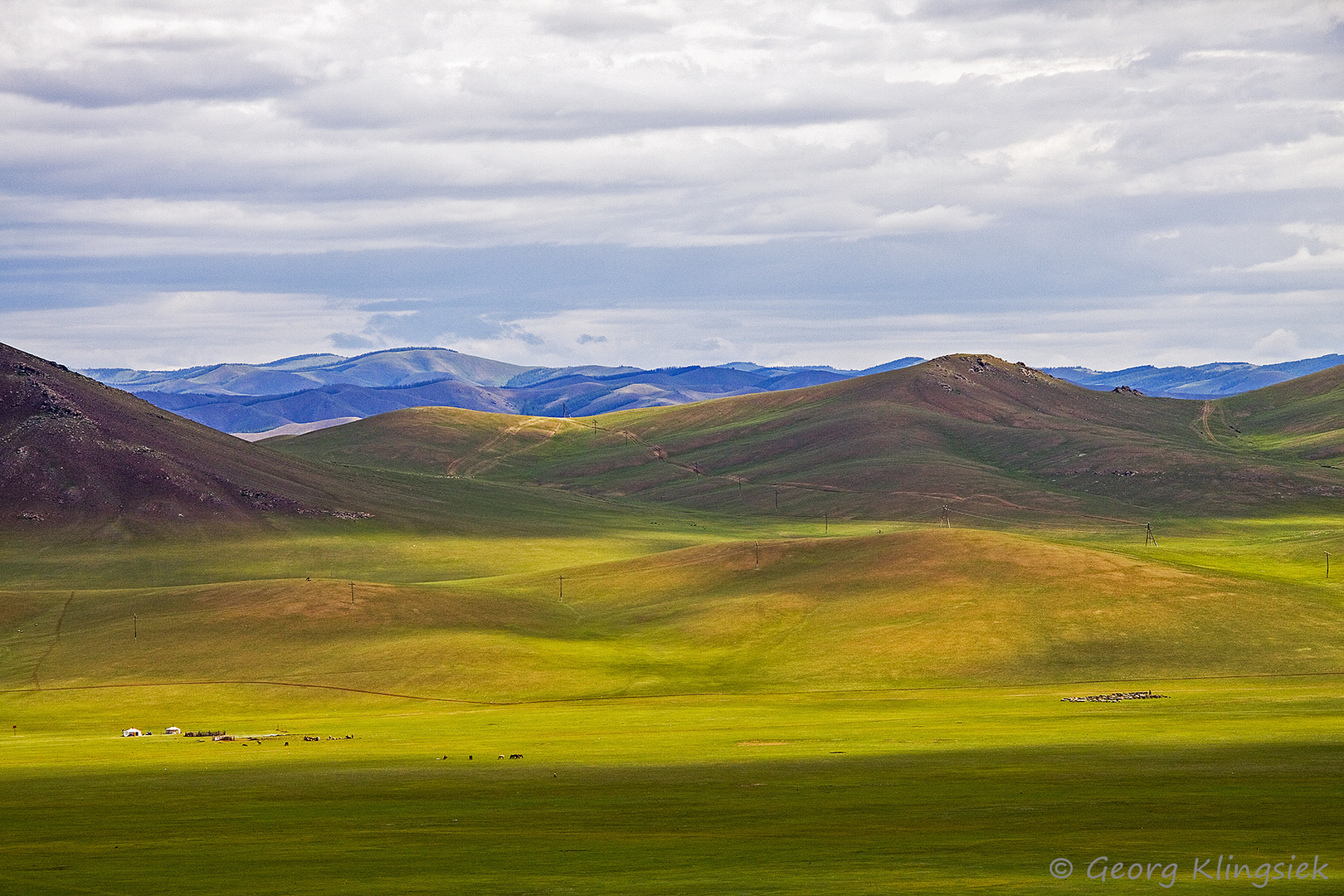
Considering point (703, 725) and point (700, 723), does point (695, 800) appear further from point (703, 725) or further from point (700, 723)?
point (700, 723)

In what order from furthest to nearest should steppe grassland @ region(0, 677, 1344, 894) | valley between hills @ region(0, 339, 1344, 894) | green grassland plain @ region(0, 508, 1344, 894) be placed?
valley between hills @ region(0, 339, 1344, 894), green grassland plain @ region(0, 508, 1344, 894), steppe grassland @ region(0, 677, 1344, 894)

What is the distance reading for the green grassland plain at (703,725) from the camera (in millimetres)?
46656

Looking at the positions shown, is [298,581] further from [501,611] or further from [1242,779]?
[1242,779]

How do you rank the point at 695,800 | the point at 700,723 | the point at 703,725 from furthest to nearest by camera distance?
the point at 700,723, the point at 703,725, the point at 695,800

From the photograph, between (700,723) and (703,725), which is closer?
(703,725)

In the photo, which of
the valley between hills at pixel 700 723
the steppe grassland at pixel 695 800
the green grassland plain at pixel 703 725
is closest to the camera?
the steppe grassland at pixel 695 800

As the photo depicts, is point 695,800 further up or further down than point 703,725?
further up

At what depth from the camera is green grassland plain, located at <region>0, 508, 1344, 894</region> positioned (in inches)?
1837

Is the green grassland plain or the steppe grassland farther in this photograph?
the green grassland plain

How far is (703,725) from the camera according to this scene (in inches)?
3939

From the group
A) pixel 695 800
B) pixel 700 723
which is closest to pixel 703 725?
pixel 700 723

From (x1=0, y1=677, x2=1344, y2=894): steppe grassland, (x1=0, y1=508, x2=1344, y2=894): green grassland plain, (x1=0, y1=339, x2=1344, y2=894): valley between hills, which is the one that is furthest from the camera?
(x1=0, y1=339, x2=1344, y2=894): valley between hills

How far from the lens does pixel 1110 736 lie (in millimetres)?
82438

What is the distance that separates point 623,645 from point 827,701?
3949cm
